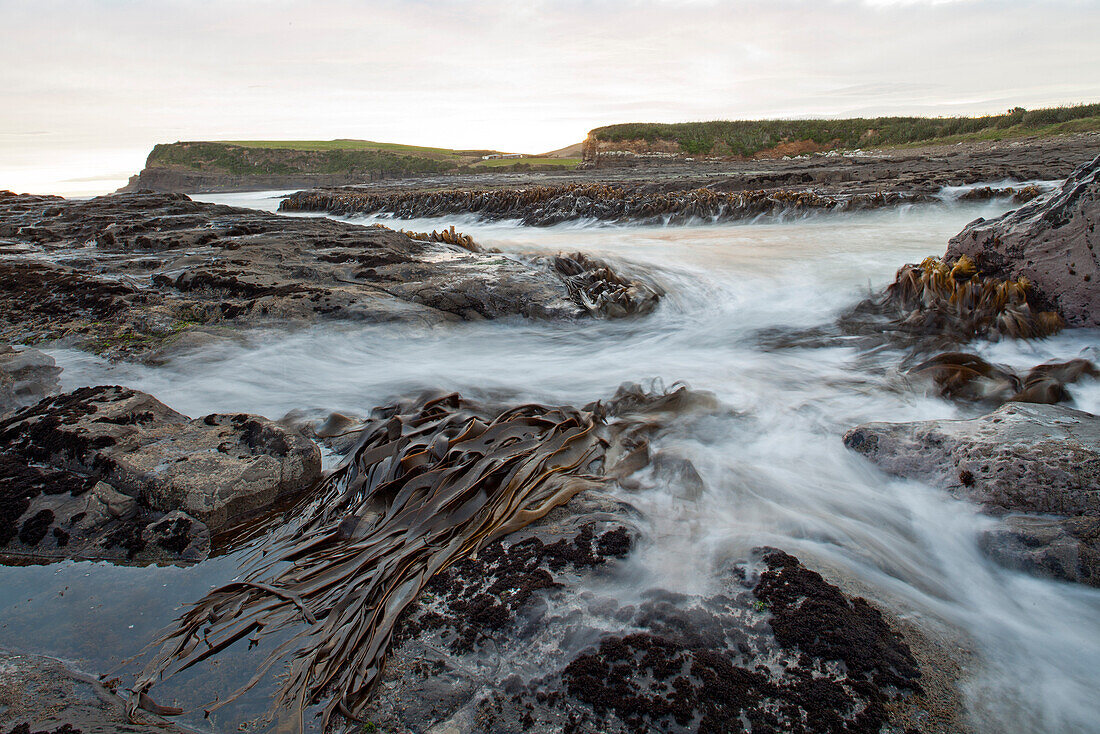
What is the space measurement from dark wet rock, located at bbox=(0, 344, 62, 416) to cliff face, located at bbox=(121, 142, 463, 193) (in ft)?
138

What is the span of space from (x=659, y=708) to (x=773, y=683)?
29 cm

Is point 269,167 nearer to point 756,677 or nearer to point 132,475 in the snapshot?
point 132,475

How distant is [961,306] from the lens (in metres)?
4.66

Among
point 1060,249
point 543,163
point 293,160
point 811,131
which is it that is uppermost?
point 293,160

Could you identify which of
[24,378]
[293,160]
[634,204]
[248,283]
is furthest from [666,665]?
[293,160]

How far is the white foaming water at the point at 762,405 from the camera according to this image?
1.75m

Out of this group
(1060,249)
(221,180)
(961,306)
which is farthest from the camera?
(221,180)

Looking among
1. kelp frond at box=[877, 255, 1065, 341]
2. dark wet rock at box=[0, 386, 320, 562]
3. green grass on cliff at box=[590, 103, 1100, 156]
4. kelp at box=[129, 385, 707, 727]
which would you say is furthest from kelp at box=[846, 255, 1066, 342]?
green grass on cliff at box=[590, 103, 1100, 156]

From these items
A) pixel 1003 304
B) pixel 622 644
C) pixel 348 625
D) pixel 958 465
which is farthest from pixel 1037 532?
pixel 1003 304

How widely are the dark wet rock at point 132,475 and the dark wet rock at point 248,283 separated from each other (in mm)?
1731

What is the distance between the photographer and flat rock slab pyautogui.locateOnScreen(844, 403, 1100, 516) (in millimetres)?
2156

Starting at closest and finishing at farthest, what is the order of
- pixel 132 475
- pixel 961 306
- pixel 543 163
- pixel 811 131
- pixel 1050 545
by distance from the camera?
1. pixel 1050 545
2. pixel 132 475
3. pixel 961 306
4. pixel 811 131
5. pixel 543 163

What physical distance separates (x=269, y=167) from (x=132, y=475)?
5345 cm

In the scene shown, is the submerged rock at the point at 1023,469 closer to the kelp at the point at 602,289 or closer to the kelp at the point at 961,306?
the kelp at the point at 961,306
